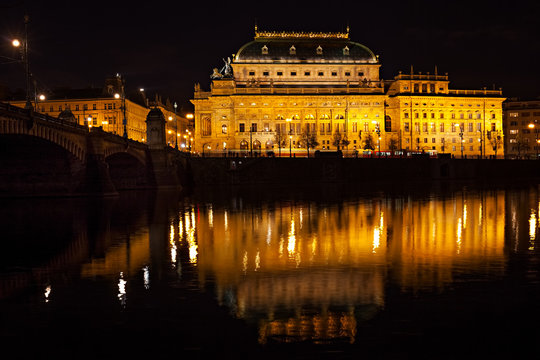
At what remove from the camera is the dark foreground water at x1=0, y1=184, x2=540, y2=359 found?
11297 millimetres

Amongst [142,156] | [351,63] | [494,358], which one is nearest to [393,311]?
[494,358]

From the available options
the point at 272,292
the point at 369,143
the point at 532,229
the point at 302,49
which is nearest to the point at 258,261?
the point at 272,292

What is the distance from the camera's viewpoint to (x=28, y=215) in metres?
36.4

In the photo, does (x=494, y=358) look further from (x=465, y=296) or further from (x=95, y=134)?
(x=95, y=134)

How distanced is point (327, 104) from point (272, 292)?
144346mm

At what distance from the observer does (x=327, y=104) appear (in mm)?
157000

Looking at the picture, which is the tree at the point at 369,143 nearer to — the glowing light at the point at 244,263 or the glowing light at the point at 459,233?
the glowing light at the point at 459,233

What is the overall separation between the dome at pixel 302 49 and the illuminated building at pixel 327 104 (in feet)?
0.85

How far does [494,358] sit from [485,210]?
3099cm

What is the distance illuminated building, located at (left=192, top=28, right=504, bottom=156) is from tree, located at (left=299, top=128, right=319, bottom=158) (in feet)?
2.03

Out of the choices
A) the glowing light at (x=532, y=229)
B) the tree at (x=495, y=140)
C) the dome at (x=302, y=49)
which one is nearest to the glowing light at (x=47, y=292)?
the glowing light at (x=532, y=229)

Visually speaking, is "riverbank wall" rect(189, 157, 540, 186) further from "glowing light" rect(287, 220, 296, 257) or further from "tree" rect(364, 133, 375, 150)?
"glowing light" rect(287, 220, 296, 257)

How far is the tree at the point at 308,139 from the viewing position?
147663mm

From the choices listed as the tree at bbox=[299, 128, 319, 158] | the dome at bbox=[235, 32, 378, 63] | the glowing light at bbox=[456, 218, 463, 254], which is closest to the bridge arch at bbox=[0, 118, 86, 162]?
the glowing light at bbox=[456, 218, 463, 254]
